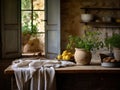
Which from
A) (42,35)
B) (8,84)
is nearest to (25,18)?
(42,35)

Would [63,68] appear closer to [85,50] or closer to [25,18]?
[85,50]

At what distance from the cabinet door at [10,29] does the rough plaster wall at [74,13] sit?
46.6 inches

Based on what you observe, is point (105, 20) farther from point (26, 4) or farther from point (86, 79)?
point (86, 79)

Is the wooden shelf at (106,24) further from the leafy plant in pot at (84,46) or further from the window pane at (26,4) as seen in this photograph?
the leafy plant in pot at (84,46)

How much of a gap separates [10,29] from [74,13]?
67.4 inches

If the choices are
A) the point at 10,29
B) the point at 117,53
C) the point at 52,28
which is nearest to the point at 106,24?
the point at 52,28

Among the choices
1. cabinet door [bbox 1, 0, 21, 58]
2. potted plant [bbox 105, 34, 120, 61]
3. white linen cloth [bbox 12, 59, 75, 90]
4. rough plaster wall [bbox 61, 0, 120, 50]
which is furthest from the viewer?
rough plaster wall [bbox 61, 0, 120, 50]

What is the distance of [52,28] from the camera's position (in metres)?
7.34

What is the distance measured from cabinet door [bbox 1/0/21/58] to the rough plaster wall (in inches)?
46.6

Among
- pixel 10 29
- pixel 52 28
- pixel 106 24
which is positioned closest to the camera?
pixel 52 28

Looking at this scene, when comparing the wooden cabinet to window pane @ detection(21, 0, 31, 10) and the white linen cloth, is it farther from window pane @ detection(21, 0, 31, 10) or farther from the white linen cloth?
the white linen cloth

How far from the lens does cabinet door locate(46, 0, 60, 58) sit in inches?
284

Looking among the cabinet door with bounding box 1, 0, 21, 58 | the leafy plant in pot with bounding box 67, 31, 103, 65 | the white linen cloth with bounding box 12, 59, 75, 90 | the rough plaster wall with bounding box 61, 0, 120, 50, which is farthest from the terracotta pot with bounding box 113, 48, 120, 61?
the cabinet door with bounding box 1, 0, 21, 58

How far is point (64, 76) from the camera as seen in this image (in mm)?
2971
